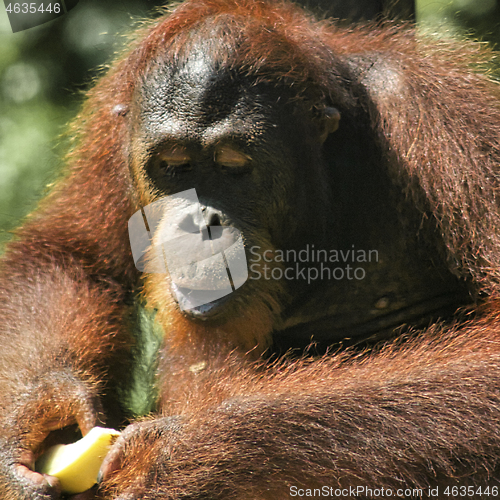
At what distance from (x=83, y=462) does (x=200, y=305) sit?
0.58 meters

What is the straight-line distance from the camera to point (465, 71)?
2.31m

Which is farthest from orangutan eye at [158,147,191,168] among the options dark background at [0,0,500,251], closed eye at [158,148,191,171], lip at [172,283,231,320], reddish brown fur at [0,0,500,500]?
dark background at [0,0,500,251]

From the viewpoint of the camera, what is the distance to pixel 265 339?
7.34 ft

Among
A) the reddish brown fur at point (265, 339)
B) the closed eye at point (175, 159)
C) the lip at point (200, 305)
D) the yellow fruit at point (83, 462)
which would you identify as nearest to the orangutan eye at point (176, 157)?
the closed eye at point (175, 159)

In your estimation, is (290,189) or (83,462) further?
(290,189)

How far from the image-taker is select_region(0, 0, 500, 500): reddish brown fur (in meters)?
1.69

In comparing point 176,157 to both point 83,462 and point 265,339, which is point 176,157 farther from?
point 83,462

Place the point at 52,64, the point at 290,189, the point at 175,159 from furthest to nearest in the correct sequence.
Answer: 1. the point at 52,64
2. the point at 290,189
3. the point at 175,159

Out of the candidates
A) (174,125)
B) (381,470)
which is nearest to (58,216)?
(174,125)

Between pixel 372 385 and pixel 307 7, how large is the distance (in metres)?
1.97

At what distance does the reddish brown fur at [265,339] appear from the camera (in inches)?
66.4

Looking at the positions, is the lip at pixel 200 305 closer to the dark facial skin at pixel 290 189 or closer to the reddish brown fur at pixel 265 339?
the dark facial skin at pixel 290 189

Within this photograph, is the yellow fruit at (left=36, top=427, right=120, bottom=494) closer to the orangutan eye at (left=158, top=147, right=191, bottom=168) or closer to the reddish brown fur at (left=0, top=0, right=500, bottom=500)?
the reddish brown fur at (left=0, top=0, right=500, bottom=500)

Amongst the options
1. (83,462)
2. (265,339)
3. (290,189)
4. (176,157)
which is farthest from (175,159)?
(83,462)
